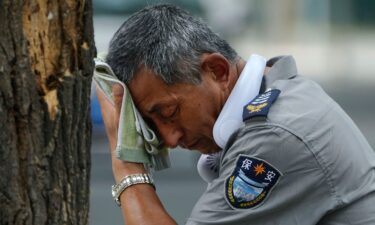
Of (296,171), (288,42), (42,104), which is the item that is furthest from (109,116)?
(288,42)

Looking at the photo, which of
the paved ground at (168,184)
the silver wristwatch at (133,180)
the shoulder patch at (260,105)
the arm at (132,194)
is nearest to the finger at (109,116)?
the arm at (132,194)

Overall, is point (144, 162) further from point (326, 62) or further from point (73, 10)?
point (326, 62)

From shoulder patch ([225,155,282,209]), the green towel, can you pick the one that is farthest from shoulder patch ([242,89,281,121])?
the green towel

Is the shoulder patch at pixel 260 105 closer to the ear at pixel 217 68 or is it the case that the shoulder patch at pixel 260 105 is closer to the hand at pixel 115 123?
the ear at pixel 217 68

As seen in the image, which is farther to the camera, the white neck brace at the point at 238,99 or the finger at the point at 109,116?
the finger at the point at 109,116

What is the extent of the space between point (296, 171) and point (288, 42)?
38.4 ft

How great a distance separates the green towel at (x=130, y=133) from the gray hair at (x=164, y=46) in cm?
4

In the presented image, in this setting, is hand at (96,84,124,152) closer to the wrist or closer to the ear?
the wrist

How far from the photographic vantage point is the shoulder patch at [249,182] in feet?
9.50

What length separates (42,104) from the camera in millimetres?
2539

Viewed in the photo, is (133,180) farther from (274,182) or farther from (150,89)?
(274,182)

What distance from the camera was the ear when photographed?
3.16 meters

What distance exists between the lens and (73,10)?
256 centimetres

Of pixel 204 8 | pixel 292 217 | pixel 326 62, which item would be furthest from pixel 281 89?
pixel 326 62
